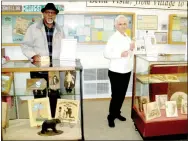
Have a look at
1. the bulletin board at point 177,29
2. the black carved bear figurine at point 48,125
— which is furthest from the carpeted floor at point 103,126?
the bulletin board at point 177,29

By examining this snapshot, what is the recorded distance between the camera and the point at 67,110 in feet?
6.45

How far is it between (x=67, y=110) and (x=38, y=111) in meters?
0.23

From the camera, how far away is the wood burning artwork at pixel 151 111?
2305mm

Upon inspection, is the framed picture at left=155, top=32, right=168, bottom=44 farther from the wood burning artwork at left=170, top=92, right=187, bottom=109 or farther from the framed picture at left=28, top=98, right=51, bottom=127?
the framed picture at left=28, top=98, right=51, bottom=127

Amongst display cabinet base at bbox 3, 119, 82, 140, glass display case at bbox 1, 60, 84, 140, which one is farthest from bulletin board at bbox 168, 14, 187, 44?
display cabinet base at bbox 3, 119, 82, 140

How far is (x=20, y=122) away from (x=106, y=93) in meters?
2.21

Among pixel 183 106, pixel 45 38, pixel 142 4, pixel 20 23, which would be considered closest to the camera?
pixel 183 106

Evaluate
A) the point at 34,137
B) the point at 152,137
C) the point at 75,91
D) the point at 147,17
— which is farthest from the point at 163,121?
the point at 147,17

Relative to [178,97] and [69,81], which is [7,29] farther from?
[178,97]

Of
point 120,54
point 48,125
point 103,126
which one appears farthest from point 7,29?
point 48,125

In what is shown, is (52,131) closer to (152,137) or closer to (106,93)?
(152,137)

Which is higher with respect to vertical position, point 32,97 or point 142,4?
point 142,4

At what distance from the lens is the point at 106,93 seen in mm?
4105

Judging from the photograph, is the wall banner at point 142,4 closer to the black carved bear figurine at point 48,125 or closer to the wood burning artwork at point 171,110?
the wood burning artwork at point 171,110
